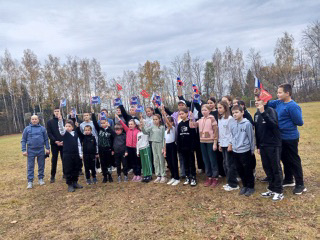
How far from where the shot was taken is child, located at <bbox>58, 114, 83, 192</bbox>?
20.0 ft

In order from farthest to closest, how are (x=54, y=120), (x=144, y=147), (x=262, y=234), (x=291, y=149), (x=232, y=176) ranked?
(x=54, y=120) → (x=144, y=147) → (x=232, y=176) → (x=291, y=149) → (x=262, y=234)

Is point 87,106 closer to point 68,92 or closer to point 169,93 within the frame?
point 68,92

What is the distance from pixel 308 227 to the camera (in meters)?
3.45

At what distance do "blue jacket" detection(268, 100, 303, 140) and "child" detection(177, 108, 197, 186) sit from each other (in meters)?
1.99

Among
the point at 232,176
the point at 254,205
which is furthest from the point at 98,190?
the point at 254,205

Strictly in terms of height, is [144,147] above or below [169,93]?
below

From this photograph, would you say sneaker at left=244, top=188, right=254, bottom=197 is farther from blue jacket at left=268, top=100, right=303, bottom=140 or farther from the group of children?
blue jacket at left=268, top=100, right=303, bottom=140

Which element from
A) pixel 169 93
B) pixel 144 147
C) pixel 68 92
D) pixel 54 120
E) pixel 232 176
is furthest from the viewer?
pixel 169 93

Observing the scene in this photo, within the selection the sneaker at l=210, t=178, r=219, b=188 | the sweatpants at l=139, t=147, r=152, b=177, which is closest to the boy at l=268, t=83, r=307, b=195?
the sneaker at l=210, t=178, r=219, b=188

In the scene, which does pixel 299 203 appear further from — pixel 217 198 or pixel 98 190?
pixel 98 190

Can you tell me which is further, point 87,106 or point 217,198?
point 87,106

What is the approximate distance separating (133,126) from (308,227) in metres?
4.74

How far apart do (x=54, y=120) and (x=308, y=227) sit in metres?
6.92

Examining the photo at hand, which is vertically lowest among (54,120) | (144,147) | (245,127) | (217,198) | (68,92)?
(217,198)
